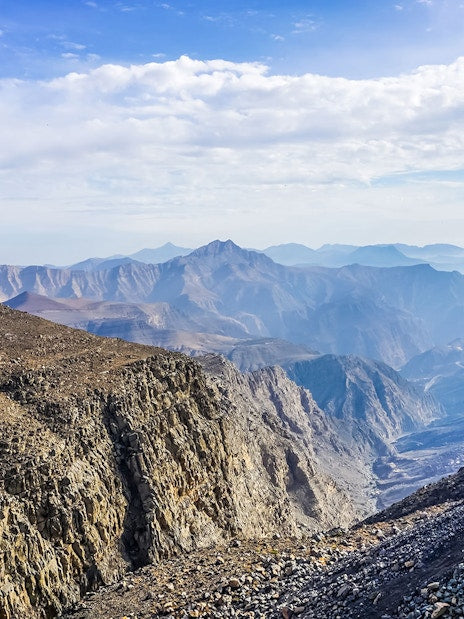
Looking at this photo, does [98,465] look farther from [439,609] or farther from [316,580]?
[439,609]

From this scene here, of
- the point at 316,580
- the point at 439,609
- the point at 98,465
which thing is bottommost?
the point at 316,580

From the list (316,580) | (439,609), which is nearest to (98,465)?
(316,580)

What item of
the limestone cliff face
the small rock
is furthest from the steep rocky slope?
the limestone cliff face

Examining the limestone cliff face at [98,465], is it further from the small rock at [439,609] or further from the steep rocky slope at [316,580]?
the small rock at [439,609]

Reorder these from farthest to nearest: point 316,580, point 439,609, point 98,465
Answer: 1. point 98,465
2. point 316,580
3. point 439,609

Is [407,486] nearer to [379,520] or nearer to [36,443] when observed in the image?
[379,520]

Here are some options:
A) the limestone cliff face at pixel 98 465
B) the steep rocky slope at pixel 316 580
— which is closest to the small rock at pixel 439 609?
the steep rocky slope at pixel 316 580

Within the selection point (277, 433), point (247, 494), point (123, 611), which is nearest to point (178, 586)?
point (123, 611)

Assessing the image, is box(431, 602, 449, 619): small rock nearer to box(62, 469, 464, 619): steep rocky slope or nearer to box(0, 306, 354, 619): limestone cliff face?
box(62, 469, 464, 619): steep rocky slope

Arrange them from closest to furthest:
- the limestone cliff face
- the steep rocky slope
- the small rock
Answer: the small rock
the steep rocky slope
the limestone cliff face
